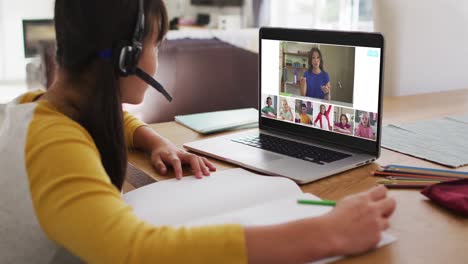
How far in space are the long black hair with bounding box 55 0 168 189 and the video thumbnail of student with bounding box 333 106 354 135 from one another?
438mm

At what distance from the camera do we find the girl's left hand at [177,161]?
1.00m

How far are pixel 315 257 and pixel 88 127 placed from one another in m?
0.41

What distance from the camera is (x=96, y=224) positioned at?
0.64m

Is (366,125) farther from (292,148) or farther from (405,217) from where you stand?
(405,217)

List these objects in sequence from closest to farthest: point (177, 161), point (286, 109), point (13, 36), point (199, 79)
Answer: point (177, 161) < point (286, 109) < point (199, 79) < point (13, 36)

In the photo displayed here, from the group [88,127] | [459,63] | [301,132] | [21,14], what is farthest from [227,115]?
[21,14]

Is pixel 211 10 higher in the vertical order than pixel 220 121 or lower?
higher

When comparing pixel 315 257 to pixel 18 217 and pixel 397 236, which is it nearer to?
pixel 397 236

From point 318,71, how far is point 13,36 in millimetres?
3970

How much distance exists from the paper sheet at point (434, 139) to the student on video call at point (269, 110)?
0.85 ft

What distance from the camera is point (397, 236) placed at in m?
0.74

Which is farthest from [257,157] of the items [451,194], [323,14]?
[323,14]

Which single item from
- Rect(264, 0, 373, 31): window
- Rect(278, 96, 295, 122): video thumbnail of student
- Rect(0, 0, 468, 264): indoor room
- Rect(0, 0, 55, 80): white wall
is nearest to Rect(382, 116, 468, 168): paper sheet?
Rect(0, 0, 468, 264): indoor room

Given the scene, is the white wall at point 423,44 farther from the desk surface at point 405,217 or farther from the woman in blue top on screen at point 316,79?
the woman in blue top on screen at point 316,79
